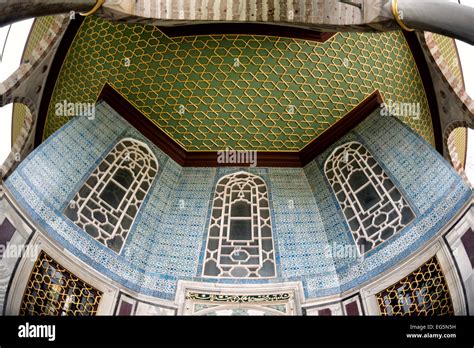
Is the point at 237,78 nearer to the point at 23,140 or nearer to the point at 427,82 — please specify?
the point at 427,82

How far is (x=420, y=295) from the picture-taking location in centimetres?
977

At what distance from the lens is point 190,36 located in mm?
10820

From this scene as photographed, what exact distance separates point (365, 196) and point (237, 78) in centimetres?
260

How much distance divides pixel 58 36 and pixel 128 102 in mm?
1501

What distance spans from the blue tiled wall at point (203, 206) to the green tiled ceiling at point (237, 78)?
48cm

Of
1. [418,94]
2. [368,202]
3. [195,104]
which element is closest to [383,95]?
[418,94]

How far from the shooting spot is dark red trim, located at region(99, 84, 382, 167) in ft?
37.4

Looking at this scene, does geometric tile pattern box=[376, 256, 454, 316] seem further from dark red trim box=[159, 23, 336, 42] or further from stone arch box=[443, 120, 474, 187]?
dark red trim box=[159, 23, 336, 42]

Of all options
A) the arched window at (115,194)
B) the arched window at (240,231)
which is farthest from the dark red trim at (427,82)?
the arched window at (115,194)

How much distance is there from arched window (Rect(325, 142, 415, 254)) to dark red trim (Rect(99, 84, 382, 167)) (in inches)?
11.6

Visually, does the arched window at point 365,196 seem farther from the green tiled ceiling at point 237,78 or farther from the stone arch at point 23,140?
the stone arch at point 23,140

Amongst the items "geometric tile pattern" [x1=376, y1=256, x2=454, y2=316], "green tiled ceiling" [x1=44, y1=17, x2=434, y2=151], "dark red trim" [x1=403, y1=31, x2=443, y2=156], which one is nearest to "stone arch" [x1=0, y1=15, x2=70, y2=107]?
"green tiled ceiling" [x1=44, y1=17, x2=434, y2=151]

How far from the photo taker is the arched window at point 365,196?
10570mm
